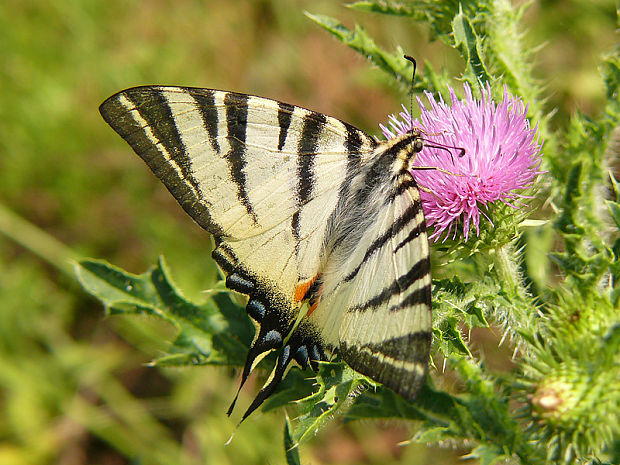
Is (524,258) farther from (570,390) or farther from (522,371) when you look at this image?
(570,390)

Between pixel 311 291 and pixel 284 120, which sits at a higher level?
pixel 284 120

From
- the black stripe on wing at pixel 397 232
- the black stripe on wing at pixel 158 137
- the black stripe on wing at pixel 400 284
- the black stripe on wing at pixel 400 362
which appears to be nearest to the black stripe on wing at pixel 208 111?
the black stripe on wing at pixel 158 137

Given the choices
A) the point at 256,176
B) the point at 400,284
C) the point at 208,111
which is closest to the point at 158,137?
the point at 208,111

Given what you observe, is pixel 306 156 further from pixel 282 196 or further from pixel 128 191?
pixel 128 191

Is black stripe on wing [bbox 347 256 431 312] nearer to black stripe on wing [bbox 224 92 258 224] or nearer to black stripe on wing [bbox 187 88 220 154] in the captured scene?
black stripe on wing [bbox 224 92 258 224]

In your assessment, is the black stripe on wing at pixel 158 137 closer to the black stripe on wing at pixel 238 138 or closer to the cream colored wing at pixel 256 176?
the cream colored wing at pixel 256 176

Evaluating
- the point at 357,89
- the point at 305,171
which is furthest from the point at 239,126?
the point at 357,89

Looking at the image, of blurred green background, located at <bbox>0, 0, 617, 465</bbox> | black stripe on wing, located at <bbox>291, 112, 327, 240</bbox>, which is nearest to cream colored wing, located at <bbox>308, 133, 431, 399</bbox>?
black stripe on wing, located at <bbox>291, 112, 327, 240</bbox>
